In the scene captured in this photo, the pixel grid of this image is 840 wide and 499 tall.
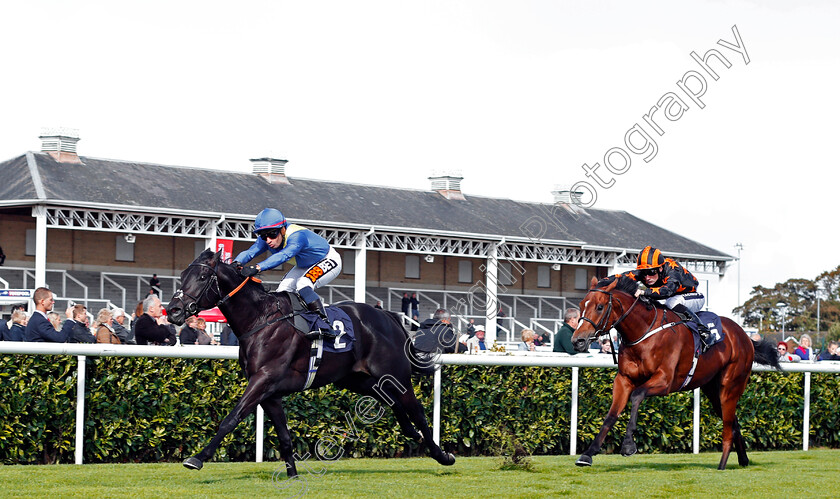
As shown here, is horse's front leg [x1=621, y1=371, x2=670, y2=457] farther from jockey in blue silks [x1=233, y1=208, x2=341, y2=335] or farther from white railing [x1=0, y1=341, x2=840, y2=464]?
jockey in blue silks [x1=233, y1=208, x2=341, y2=335]

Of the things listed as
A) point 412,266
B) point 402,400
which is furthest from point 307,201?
Answer: point 402,400

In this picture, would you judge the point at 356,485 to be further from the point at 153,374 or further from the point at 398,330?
the point at 153,374

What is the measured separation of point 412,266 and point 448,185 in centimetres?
355

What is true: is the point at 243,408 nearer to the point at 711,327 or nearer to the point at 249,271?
the point at 249,271

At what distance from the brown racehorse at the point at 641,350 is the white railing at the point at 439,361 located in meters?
1.47

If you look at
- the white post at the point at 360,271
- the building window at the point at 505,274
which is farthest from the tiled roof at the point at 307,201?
the building window at the point at 505,274

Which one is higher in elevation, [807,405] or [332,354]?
[332,354]

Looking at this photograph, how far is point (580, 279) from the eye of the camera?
36.4 m

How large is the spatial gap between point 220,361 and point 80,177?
20211mm

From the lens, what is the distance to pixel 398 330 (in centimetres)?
759

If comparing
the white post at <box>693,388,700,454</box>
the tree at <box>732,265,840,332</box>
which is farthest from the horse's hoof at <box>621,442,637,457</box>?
the tree at <box>732,265,840,332</box>

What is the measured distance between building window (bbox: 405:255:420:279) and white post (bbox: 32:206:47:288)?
38.1 ft

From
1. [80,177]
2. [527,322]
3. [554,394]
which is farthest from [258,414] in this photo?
[527,322]

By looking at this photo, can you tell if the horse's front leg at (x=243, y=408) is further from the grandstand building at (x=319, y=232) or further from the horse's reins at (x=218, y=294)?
the grandstand building at (x=319, y=232)
